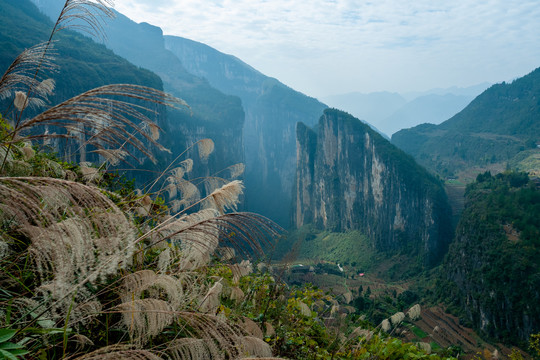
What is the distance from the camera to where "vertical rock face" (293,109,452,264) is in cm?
4891

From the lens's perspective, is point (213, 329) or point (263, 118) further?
point (263, 118)

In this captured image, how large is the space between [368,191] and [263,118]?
82678 millimetres

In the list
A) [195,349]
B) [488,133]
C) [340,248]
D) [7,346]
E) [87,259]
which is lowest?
[340,248]

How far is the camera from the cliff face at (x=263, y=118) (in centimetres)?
11350

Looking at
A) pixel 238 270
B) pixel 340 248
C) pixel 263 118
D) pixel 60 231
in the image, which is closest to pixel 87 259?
pixel 60 231

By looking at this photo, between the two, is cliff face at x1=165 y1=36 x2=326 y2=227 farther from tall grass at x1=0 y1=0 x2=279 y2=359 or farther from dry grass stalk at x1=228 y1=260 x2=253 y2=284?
tall grass at x1=0 y1=0 x2=279 y2=359

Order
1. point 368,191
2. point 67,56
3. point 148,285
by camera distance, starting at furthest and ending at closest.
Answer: point 368,191 < point 67,56 < point 148,285

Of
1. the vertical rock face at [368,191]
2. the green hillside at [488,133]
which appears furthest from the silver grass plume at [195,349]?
the green hillside at [488,133]

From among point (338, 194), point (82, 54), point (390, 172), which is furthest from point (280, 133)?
point (82, 54)

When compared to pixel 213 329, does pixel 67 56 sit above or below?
above

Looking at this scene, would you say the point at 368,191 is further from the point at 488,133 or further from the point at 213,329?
the point at 213,329

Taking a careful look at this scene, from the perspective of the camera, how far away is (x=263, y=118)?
449 feet

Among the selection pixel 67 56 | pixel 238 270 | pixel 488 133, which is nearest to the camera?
pixel 238 270

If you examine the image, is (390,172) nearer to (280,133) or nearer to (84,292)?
(84,292)
